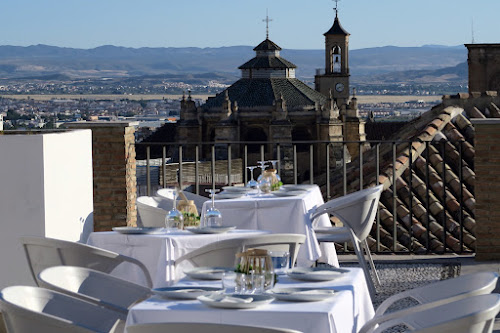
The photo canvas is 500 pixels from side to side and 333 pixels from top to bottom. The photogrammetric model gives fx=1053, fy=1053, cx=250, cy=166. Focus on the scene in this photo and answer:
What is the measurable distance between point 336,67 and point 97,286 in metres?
135

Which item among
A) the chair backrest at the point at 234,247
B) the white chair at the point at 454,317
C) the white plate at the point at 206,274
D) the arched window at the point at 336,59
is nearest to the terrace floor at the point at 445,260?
the chair backrest at the point at 234,247

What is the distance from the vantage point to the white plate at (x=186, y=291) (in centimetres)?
397

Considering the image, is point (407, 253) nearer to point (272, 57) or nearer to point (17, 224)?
point (17, 224)

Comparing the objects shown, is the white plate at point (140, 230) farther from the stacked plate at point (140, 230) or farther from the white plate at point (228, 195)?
the white plate at point (228, 195)

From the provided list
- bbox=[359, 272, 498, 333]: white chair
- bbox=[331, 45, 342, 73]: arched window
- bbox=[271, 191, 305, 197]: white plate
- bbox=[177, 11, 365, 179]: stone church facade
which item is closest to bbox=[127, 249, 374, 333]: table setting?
A: bbox=[359, 272, 498, 333]: white chair

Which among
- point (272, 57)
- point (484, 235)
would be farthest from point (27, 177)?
point (272, 57)

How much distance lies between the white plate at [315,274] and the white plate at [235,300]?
48 centimetres

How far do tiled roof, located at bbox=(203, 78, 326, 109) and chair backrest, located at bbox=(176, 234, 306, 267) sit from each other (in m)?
107

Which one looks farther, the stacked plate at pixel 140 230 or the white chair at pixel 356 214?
the white chair at pixel 356 214

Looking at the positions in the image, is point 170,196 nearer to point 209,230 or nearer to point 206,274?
point 209,230

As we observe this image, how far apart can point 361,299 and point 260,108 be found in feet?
357

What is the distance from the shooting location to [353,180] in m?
12.3

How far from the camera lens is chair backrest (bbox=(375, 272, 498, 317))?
4180mm

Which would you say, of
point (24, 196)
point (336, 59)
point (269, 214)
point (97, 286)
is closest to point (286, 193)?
point (269, 214)
